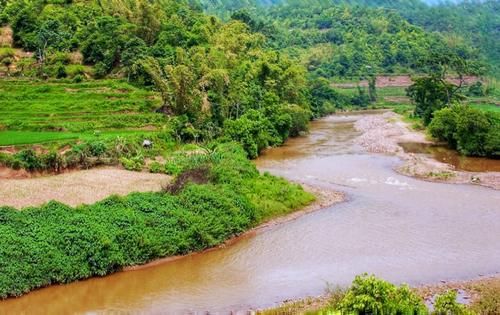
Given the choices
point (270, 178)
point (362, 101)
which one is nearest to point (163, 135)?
point (270, 178)

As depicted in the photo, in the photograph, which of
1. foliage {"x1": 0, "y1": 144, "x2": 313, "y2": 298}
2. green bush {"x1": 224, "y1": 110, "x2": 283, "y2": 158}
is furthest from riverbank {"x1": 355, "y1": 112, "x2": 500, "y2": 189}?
foliage {"x1": 0, "y1": 144, "x2": 313, "y2": 298}

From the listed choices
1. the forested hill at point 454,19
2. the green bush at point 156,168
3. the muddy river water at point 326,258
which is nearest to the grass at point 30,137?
the green bush at point 156,168

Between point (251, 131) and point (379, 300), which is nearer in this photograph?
point (379, 300)

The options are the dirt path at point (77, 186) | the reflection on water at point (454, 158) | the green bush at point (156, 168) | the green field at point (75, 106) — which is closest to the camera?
the dirt path at point (77, 186)

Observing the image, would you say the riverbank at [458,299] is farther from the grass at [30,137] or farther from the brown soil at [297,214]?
the grass at [30,137]

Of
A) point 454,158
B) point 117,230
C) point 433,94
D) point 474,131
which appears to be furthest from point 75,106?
point 433,94

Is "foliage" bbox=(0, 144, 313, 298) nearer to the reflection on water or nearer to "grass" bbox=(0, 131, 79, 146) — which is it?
"grass" bbox=(0, 131, 79, 146)

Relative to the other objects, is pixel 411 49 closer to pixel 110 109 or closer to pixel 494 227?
pixel 110 109

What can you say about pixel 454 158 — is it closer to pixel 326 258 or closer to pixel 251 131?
pixel 251 131
